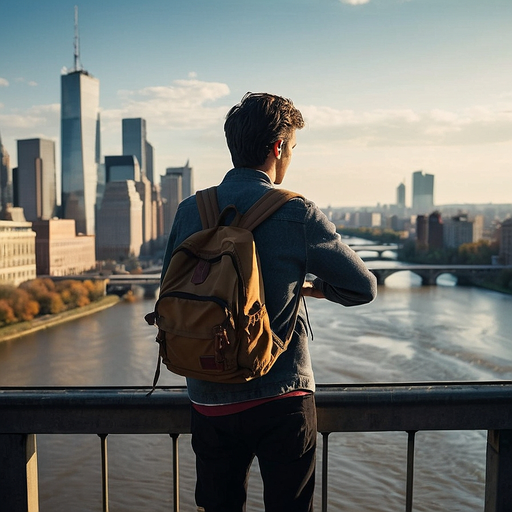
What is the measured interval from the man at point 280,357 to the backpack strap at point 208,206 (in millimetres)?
12

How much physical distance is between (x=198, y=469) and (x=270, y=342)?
248mm

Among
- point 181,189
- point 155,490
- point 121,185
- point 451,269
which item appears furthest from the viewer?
point 181,189

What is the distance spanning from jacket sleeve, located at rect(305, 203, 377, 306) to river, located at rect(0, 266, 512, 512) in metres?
5.12

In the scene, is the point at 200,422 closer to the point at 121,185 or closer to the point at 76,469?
the point at 76,469

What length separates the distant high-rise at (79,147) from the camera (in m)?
47.6

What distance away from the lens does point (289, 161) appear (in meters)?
0.93

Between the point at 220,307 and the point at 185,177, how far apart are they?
64.3 meters

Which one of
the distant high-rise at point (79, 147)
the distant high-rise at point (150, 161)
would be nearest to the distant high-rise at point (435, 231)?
the distant high-rise at point (79, 147)

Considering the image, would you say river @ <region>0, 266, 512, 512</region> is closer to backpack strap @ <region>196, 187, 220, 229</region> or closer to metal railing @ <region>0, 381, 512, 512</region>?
metal railing @ <region>0, 381, 512, 512</region>

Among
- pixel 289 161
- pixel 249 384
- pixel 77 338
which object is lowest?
pixel 77 338

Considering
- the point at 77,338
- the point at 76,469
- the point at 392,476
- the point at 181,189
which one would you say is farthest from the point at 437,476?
the point at 181,189

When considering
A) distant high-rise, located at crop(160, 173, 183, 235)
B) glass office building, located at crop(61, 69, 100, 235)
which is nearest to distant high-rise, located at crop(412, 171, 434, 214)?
distant high-rise, located at crop(160, 173, 183, 235)

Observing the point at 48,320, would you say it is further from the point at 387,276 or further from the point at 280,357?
the point at 280,357

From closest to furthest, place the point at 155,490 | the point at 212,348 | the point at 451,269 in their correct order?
the point at 212,348, the point at 155,490, the point at 451,269
